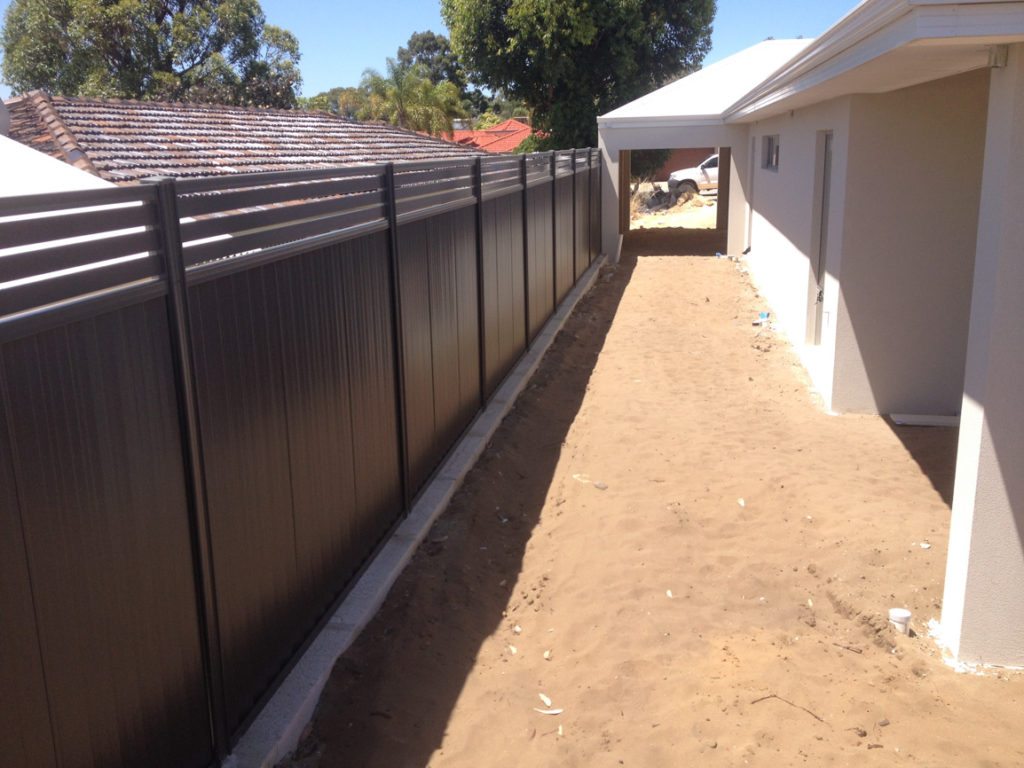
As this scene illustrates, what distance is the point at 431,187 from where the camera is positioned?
6273 millimetres

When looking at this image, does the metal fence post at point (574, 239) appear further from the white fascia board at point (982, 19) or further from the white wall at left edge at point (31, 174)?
the white fascia board at point (982, 19)

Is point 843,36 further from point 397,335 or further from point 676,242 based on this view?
point 676,242

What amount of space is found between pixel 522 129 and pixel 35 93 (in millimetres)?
36819

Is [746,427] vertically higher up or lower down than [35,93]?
lower down

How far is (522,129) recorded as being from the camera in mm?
47656

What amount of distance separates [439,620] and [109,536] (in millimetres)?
2401

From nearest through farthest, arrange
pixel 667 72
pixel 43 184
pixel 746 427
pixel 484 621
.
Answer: pixel 43 184, pixel 484 621, pixel 746 427, pixel 667 72

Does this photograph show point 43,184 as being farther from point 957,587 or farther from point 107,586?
point 957,587

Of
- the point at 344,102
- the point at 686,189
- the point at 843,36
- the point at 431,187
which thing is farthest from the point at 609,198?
the point at 344,102

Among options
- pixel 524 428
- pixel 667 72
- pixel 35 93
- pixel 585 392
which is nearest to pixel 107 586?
pixel 524 428

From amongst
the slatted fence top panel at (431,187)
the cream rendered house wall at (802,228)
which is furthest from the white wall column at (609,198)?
→ the slatted fence top panel at (431,187)

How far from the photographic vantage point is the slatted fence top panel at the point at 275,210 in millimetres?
3266

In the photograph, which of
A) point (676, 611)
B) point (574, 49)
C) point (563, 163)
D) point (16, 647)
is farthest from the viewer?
point (574, 49)

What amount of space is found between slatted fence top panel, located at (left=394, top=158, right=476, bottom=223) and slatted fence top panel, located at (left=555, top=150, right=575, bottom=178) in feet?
17.7
